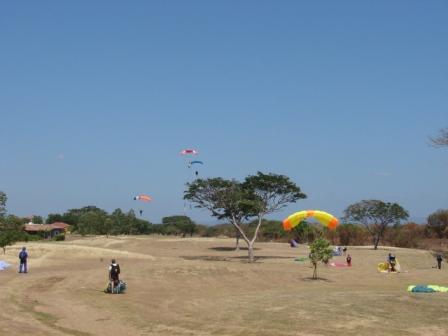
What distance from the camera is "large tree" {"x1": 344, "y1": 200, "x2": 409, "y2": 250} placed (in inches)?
3150

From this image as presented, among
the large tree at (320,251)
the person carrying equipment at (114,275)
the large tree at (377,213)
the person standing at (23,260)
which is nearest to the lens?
the person carrying equipment at (114,275)

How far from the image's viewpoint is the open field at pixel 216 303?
1916cm

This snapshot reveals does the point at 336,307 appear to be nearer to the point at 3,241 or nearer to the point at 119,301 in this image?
the point at 119,301

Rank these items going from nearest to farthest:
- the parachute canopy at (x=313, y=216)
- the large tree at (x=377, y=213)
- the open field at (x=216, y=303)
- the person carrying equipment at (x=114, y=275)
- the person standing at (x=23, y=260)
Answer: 1. the open field at (x=216, y=303)
2. the person carrying equipment at (x=114, y=275)
3. the person standing at (x=23, y=260)
4. the parachute canopy at (x=313, y=216)
5. the large tree at (x=377, y=213)

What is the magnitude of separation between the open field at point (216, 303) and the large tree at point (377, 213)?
120 feet

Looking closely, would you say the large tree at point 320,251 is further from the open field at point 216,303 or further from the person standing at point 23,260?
the person standing at point 23,260

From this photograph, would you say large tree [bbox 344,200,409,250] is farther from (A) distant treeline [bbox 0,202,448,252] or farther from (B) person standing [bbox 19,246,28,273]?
(B) person standing [bbox 19,246,28,273]

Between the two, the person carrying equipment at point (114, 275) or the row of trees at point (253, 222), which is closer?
the person carrying equipment at point (114, 275)

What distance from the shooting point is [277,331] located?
18531 millimetres

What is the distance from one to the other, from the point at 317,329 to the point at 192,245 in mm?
60907

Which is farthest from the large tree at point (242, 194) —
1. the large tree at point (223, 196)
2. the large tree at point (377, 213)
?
the large tree at point (377, 213)

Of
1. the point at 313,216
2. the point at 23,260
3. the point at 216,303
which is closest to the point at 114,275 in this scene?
the point at 216,303

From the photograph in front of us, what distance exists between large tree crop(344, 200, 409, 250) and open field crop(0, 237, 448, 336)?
36634 mm

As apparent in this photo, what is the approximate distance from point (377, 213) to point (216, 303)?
59.0 m
